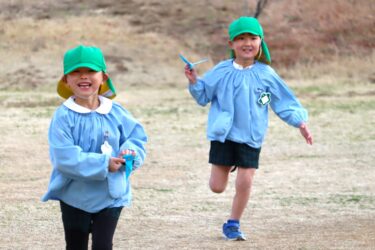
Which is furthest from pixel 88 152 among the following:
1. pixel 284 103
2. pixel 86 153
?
pixel 284 103

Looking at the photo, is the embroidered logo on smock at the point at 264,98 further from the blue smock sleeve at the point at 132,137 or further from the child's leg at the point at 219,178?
the blue smock sleeve at the point at 132,137

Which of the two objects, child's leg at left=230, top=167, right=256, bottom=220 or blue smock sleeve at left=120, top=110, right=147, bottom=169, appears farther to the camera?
child's leg at left=230, top=167, right=256, bottom=220

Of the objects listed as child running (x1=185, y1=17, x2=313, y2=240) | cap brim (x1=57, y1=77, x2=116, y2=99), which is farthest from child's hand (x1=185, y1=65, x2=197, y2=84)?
cap brim (x1=57, y1=77, x2=116, y2=99)

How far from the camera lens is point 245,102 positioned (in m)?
7.25

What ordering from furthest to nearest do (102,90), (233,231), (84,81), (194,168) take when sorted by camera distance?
1. (194,168)
2. (233,231)
3. (102,90)
4. (84,81)

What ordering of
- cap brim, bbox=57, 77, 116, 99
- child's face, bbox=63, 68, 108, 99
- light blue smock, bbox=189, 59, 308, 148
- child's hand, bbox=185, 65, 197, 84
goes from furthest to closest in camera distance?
light blue smock, bbox=189, 59, 308, 148, child's hand, bbox=185, 65, 197, 84, cap brim, bbox=57, 77, 116, 99, child's face, bbox=63, 68, 108, 99

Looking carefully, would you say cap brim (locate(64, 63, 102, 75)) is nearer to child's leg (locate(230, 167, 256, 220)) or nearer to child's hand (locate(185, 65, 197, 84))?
child's hand (locate(185, 65, 197, 84))

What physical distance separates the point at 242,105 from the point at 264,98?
0.17m

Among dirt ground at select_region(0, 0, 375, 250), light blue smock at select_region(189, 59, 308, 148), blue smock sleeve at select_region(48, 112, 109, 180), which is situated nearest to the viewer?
blue smock sleeve at select_region(48, 112, 109, 180)

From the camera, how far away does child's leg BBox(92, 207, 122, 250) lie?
5145 millimetres

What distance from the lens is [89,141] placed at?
204 inches

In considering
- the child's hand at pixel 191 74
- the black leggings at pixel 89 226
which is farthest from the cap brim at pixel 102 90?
the child's hand at pixel 191 74

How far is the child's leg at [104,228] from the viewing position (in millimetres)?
5145

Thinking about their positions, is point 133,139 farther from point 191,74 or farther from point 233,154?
point 233,154
